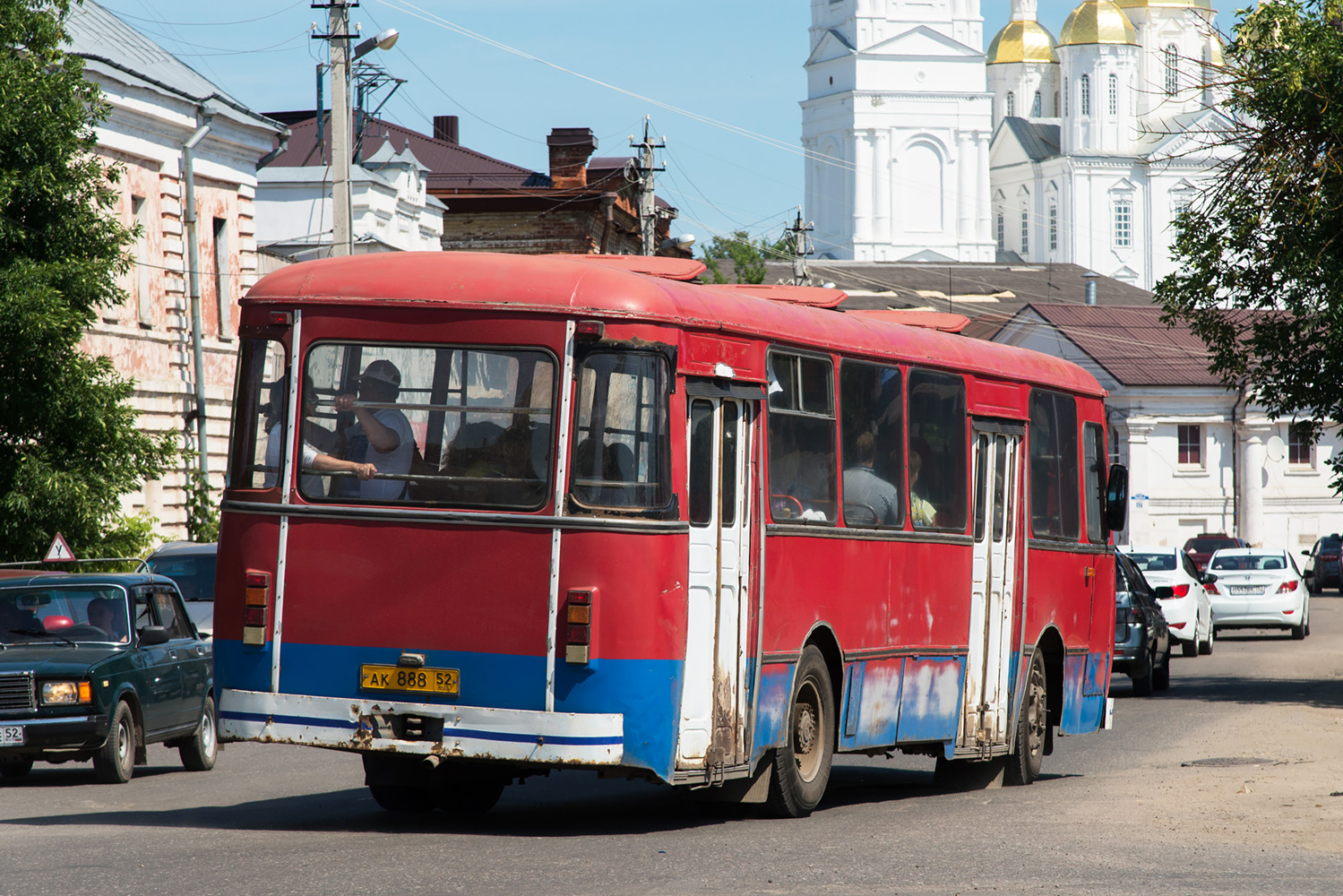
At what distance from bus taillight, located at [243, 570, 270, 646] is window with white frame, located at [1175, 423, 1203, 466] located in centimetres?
6429

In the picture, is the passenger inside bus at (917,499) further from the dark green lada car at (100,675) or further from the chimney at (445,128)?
the chimney at (445,128)

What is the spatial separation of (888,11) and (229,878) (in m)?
133

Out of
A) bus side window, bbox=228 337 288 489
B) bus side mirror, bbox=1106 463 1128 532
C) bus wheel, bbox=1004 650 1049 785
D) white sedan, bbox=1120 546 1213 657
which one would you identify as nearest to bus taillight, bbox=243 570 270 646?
bus side window, bbox=228 337 288 489

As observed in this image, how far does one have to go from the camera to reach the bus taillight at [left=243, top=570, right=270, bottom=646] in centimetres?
1012

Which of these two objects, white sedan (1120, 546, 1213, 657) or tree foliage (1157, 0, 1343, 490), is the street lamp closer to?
tree foliage (1157, 0, 1343, 490)

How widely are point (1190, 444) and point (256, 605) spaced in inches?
2552

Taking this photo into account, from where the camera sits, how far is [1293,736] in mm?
18141

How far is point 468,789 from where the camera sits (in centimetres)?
1144

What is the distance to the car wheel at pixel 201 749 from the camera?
52.0 ft

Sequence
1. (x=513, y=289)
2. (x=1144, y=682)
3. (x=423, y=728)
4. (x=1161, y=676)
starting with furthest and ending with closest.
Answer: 1. (x=1161, y=676)
2. (x=1144, y=682)
3. (x=513, y=289)
4. (x=423, y=728)

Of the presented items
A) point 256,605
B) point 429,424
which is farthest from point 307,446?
point 256,605

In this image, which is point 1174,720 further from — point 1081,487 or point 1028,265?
point 1028,265

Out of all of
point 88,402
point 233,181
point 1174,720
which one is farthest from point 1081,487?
point 233,181

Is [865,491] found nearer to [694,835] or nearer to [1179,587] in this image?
[694,835]
